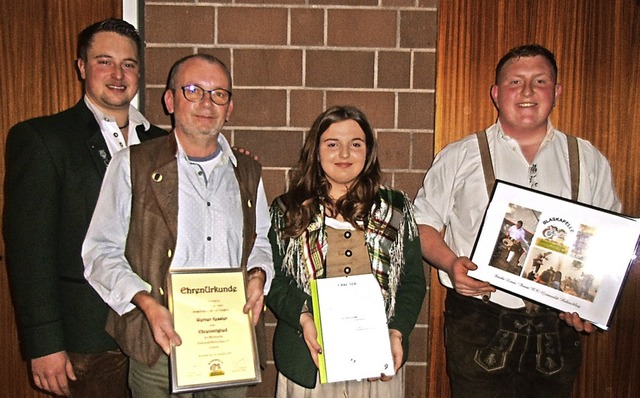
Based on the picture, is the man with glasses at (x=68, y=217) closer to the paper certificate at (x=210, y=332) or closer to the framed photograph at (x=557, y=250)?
the paper certificate at (x=210, y=332)

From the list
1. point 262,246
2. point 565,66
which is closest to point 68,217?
point 262,246

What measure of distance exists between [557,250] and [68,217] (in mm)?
1828

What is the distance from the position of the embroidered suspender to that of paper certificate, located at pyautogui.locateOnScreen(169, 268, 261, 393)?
114cm

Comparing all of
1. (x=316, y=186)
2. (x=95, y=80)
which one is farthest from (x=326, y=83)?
(x=95, y=80)

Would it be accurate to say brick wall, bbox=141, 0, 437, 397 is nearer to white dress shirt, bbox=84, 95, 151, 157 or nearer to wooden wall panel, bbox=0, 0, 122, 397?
wooden wall panel, bbox=0, 0, 122, 397

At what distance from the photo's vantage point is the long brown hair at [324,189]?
84.0 inches

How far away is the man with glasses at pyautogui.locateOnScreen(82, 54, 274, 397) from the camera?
1886 millimetres

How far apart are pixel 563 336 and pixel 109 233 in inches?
73.2

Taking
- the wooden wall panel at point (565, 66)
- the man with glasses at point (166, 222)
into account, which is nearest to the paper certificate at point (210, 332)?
the man with glasses at point (166, 222)

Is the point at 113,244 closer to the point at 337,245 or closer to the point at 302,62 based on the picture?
the point at 337,245

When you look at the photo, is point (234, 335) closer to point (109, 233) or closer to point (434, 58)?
point (109, 233)

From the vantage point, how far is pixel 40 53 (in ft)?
9.03

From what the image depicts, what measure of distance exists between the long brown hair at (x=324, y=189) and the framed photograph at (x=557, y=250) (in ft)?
1.68

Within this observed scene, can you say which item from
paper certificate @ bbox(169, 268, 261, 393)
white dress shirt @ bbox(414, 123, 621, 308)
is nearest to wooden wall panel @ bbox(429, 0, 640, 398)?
white dress shirt @ bbox(414, 123, 621, 308)
